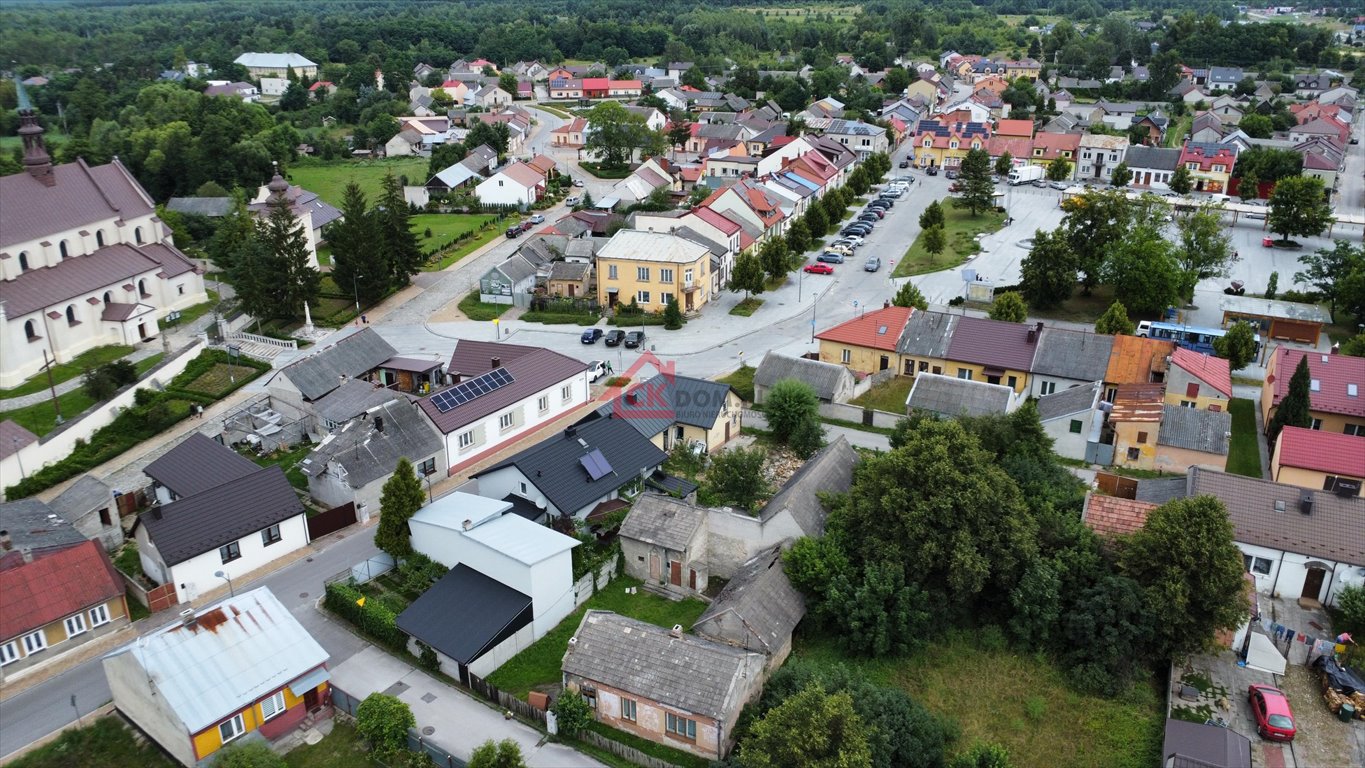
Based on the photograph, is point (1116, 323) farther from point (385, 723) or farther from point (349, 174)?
point (349, 174)

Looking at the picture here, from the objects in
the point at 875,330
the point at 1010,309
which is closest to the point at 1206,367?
the point at 1010,309

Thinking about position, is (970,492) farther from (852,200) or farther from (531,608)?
(852,200)

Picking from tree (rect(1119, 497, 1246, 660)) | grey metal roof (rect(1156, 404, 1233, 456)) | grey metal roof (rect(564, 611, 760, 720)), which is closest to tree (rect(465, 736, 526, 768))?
grey metal roof (rect(564, 611, 760, 720))

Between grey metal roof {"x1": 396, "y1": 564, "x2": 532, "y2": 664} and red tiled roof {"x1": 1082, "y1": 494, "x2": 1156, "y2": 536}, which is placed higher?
red tiled roof {"x1": 1082, "y1": 494, "x2": 1156, "y2": 536}

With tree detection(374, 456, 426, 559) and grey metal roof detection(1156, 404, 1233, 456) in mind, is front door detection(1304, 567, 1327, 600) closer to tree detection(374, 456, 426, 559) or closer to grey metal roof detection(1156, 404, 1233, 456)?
grey metal roof detection(1156, 404, 1233, 456)

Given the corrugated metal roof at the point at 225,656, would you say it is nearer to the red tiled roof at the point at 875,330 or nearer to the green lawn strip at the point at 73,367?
the green lawn strip at the point at 73,367

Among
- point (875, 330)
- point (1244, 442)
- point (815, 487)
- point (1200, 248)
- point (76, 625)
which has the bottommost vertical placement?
point (1244, 442)

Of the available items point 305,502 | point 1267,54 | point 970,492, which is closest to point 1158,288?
point 970,492
